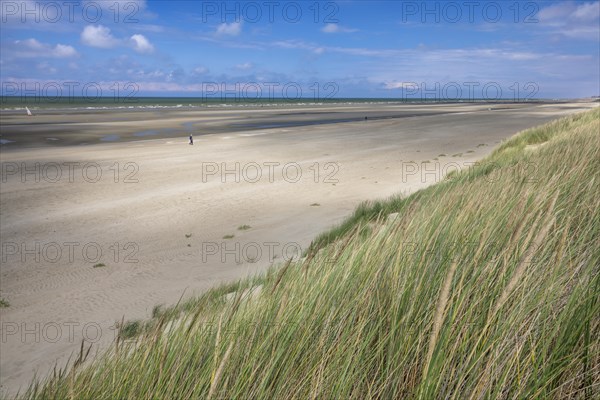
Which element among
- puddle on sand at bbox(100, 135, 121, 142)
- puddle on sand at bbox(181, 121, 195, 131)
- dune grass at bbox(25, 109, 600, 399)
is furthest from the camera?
puddle on sand at bbox(181, 121, 195, 131)

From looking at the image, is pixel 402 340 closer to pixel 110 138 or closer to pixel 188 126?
pixel 110 138

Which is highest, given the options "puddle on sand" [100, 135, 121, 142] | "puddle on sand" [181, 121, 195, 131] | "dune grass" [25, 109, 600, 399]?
"puddle on sand" [181, 121, 195, 131]

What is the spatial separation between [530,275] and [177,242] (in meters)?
8.21

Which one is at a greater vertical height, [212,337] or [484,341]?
[484,341]

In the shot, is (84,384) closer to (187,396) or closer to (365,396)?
(187,396)

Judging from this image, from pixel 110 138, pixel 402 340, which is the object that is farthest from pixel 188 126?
pixel 402 340

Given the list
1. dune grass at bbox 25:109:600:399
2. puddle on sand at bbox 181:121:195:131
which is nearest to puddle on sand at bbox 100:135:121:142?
puddle on sand at bbox 181:121:195:131

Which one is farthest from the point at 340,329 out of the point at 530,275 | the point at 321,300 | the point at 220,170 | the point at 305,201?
the point at 220,170

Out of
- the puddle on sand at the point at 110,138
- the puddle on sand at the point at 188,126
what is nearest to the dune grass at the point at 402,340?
the puddle on sand at the point at 110,138

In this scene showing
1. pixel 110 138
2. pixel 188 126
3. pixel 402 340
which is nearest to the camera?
pixel 402 340

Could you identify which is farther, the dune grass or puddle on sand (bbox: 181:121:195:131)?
puddle on sand (bbox: 181:121:195:131)

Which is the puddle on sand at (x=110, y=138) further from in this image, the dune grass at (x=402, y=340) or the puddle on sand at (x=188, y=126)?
the dune grass at (x=402, y=340)

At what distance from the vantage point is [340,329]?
7.23 ft

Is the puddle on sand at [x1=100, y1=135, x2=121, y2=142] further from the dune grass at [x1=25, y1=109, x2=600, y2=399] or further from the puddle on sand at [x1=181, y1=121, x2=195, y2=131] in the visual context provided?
the dune grass at [x1=25, y1=109, x2=600, y2=399]
